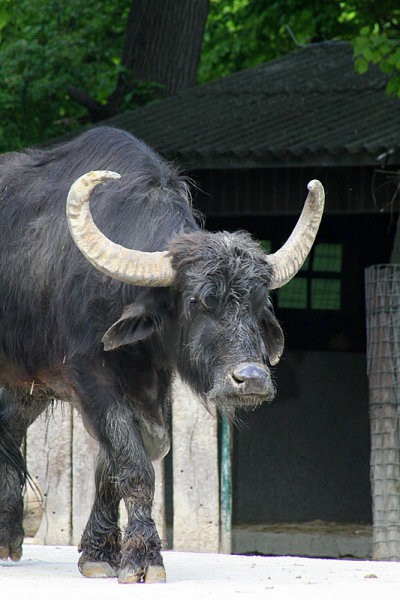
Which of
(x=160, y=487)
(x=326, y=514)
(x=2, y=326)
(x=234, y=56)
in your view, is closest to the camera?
(x=2, y=326)

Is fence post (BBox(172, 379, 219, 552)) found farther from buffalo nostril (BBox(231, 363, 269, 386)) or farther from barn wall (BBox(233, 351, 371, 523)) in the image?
barn wall (BBox(233, 351, 371, 523))

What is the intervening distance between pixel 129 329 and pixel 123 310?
171mm

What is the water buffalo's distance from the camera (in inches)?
255

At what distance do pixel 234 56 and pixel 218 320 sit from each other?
1247 centimetres

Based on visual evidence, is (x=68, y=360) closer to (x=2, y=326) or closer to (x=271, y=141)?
(x=2, y=326)

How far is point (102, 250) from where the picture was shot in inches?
258

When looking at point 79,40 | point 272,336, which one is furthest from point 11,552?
point 79,40

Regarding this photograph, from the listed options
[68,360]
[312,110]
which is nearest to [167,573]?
[68,360]

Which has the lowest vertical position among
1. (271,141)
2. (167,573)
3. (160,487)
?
(167,573)

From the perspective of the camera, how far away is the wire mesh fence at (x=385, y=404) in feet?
33.1

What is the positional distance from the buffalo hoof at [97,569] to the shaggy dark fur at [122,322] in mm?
31

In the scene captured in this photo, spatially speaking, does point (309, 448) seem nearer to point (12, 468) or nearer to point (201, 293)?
point (12, 468)

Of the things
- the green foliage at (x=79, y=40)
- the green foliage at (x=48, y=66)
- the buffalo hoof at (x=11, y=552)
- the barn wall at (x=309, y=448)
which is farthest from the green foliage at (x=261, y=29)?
the buffalo hoof at (x=11, y=552)

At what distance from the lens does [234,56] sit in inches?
727
